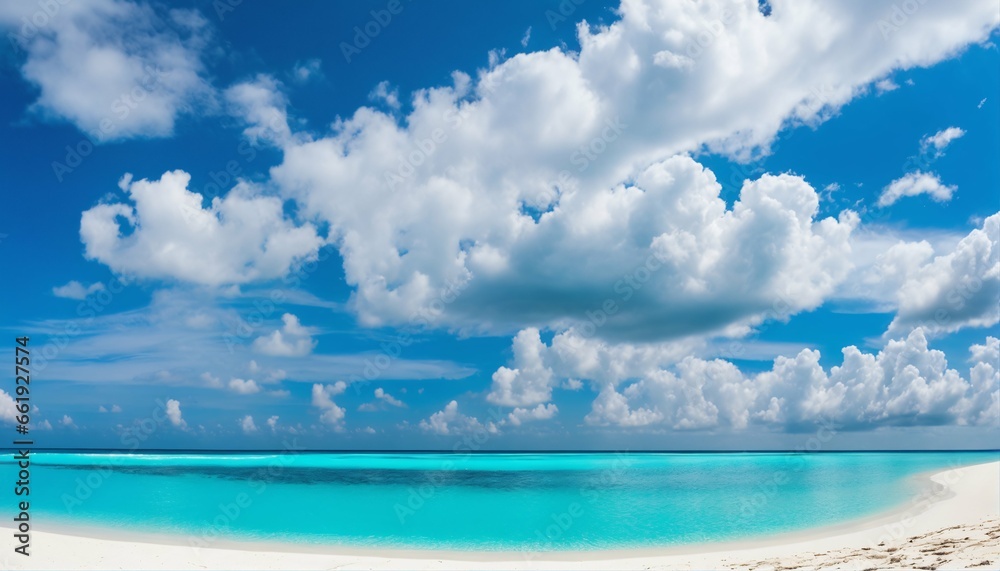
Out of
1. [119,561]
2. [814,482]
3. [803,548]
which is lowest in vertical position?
[814,482]

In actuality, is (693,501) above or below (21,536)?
below

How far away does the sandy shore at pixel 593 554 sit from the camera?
11719 mm

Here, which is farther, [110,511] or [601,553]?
[110,511]

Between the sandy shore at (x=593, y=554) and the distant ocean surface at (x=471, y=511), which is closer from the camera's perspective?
the sandy shore at (x=593, y=554)

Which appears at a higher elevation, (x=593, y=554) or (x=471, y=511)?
(x=593, y=554)

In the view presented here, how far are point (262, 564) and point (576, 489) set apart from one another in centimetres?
2386

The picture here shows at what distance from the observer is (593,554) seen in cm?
1605

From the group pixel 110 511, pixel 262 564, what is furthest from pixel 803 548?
pixel 110 511

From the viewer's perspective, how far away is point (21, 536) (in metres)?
16.9

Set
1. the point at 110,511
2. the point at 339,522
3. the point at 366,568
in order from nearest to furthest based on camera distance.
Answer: the point at 366,568 < the point at 339,522 < the point at 110,511

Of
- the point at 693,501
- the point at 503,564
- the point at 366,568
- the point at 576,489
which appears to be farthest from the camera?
the point at 576,489

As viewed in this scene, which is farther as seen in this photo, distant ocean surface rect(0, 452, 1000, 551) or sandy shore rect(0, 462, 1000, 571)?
distant ocean surface rect(0, 452, 1000, 551)

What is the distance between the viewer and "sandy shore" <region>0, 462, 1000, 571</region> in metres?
11.7

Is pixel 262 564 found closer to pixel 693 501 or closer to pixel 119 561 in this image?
pixel 119 561
